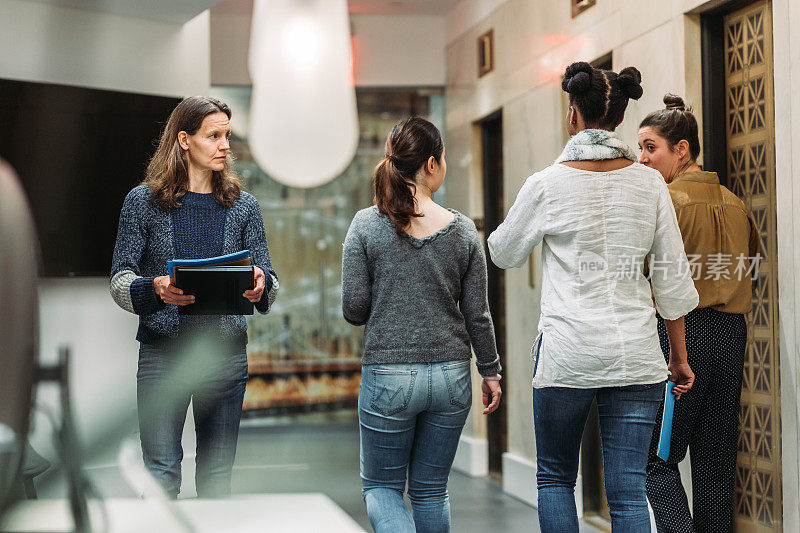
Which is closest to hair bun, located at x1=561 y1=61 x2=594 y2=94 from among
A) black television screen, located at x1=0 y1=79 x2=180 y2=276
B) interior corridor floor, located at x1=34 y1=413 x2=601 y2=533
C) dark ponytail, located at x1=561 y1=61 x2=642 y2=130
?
dark ponytail, located at x1=561 y1=61 x2=642 y2=130

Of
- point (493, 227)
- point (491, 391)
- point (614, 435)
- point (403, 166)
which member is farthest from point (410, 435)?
point (493, 227)

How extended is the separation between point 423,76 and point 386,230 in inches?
Answer: 113

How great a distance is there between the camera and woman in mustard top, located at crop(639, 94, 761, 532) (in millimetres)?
1929

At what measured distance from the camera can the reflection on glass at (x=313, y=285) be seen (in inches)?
175

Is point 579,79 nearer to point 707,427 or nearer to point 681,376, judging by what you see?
point 681,376

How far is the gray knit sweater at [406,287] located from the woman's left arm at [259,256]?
29cm

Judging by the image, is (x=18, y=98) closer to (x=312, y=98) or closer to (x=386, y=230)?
(x=312, y=98)

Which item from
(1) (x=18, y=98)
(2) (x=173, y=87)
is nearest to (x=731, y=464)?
(2) (x=173, y=87)

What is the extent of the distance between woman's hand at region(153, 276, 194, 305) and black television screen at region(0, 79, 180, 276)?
0.37m

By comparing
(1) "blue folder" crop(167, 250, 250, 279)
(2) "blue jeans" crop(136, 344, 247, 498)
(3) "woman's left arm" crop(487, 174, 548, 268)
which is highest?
(3) "woman's left arm" crop(487, 174, 548, 268)

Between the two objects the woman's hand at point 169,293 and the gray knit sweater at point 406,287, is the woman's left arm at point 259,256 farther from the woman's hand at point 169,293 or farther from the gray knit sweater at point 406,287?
the gray knit sweater at point 406,287

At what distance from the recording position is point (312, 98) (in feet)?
2.21

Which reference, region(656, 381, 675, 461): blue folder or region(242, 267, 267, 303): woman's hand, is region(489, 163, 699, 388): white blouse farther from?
region(242, 267, 267, 303): woman's hand

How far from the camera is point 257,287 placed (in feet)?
3.71
